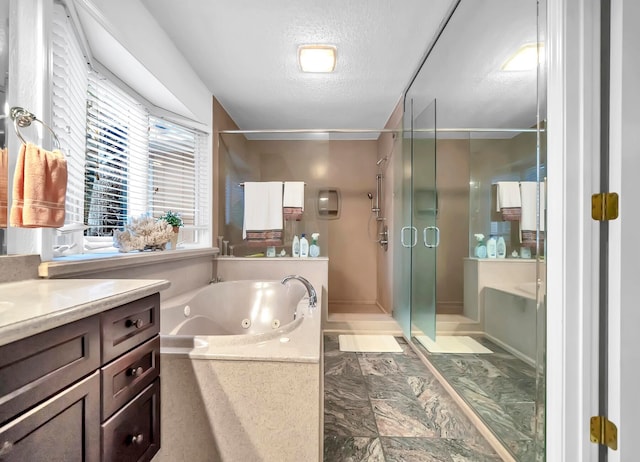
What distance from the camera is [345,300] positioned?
4203 mm

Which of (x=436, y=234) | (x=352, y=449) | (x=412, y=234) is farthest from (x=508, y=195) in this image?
(x=352, y=449)

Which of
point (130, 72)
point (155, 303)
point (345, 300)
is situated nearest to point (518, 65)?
point (155, 303)

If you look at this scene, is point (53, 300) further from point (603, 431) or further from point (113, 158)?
point (603, 431)

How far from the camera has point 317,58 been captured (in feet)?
7.60

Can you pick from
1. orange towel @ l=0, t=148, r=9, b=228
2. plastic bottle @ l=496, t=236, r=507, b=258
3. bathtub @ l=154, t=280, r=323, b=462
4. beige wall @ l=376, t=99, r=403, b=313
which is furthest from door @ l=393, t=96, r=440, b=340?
orange towel @ l=0, t=148, r=9, b=228

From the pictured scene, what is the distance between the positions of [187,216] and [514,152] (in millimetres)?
2530

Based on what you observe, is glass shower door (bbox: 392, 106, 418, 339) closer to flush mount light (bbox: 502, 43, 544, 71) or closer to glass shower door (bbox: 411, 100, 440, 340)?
glass shower door (bbox: 411, 100, 440, 340)

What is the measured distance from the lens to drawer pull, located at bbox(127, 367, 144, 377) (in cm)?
95

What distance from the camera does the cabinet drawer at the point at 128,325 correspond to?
2.78ft

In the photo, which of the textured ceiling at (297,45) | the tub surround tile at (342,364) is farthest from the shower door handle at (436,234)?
the textured ceiling at (297,45)

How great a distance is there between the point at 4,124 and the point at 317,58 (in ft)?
6.16

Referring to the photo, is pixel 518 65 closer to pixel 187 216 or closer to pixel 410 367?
pixel 410 367

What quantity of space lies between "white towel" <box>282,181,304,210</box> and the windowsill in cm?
121

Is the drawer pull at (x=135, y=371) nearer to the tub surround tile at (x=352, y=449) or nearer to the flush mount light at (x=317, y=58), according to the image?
the tub surround tile at (x=352, y=449)
